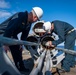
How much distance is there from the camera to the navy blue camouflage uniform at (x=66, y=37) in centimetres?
458

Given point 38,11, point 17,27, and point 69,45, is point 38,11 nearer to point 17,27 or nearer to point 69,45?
point 17,27

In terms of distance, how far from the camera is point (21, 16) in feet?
11.4

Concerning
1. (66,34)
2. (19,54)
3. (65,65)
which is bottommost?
(65,65)

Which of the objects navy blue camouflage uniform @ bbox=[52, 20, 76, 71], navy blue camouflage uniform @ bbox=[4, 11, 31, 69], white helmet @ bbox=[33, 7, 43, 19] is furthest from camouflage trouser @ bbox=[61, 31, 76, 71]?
white helmet @ bbox=[33, 7, 43, 19]

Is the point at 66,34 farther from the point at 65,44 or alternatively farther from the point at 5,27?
the point at 5,27

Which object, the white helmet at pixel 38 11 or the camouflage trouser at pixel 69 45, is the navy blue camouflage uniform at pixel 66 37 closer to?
the camouflage trouser at pixel 69 45

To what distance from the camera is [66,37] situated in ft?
16.2

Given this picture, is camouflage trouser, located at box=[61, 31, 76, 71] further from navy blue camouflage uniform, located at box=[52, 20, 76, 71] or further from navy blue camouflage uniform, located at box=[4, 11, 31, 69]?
navy blue camouflage uniform, located at box=[4, 11, 31, 69]

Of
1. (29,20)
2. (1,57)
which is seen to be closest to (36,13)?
(29,20)

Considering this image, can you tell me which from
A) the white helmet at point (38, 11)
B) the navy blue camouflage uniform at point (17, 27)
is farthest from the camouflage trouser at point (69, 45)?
the white helmet at point (38, 11)

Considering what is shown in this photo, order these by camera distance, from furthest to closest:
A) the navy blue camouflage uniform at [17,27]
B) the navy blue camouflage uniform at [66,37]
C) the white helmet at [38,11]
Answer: the navy blue camouflage uniform at [66,37] < the white helmet at [38,11] < the navy blue camouflage uniform at [17,27]

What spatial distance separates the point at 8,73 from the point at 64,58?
3.92m

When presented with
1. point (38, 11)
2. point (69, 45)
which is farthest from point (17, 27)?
point (69, 45)

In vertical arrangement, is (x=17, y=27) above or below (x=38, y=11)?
below
